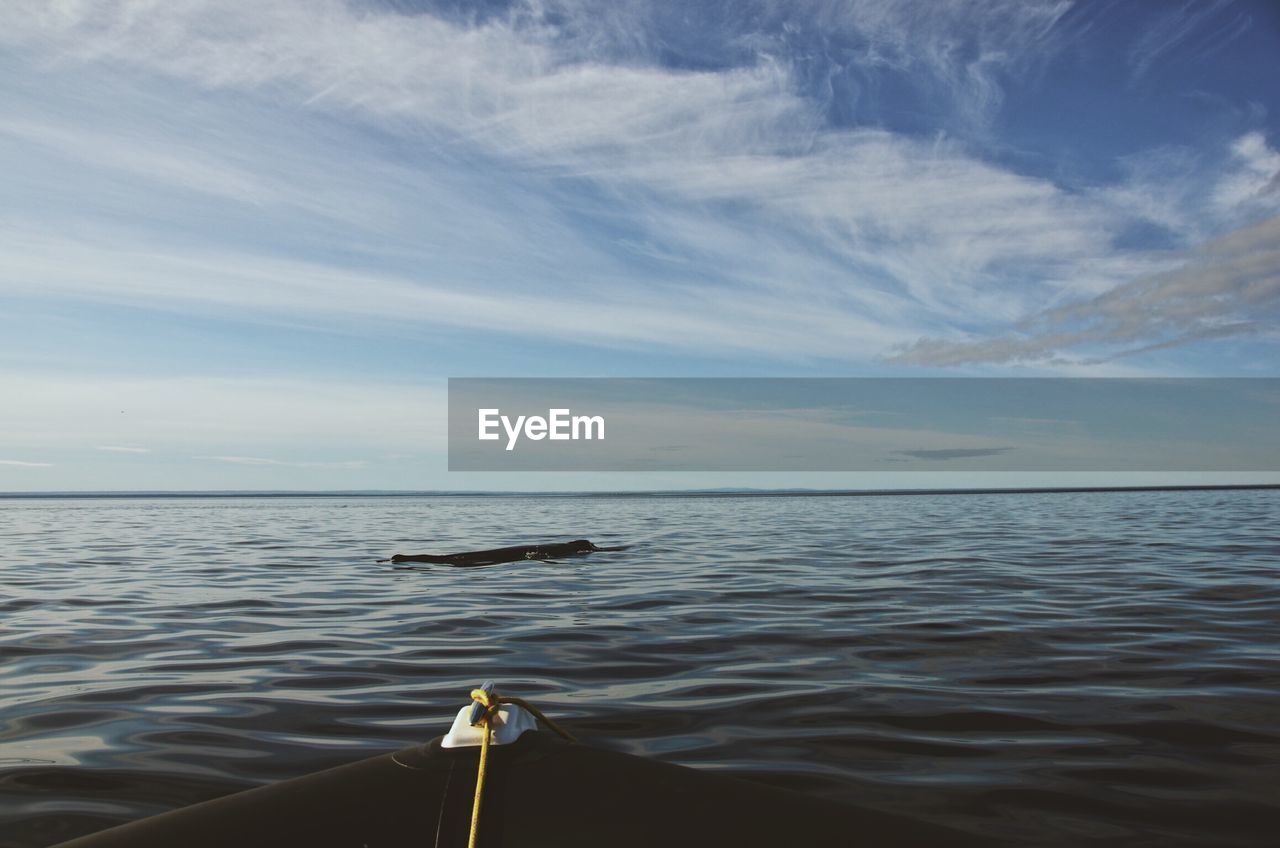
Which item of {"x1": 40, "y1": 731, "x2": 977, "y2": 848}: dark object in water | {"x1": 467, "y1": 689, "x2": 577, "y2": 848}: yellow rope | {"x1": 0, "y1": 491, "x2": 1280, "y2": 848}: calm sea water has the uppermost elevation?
{"x1": 467, "y1": 689, "x2": 577, "y2": 848}: yellow rope

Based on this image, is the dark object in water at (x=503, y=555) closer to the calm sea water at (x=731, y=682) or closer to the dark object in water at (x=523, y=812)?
the calm sea water at (x=731, y=682)

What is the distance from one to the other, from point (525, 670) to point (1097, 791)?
15.3ft

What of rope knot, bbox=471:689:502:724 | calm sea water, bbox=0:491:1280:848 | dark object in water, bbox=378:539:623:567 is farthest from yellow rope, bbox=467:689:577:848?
dark object in water, bbox=378:539:623:567

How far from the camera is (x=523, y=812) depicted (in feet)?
9.93

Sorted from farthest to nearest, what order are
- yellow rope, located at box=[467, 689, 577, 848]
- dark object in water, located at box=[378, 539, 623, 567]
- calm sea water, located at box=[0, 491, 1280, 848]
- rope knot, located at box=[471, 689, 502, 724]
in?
dark object in water, located at box=[378, 539, 623, 567]
calm sea water, located at box=[0, 491, 1280, 848]
rope knot, located at box=[471, 689, 502, 724]
yellow rope, located at box=[467, 689, 577, 848]

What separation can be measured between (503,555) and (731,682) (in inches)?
469

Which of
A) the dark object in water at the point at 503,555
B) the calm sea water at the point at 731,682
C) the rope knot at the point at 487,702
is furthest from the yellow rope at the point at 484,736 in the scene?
the dark object in water at the point at 503,555

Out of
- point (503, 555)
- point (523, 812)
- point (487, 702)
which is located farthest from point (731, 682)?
point (503, 555)

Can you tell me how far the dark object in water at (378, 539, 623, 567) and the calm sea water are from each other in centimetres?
203

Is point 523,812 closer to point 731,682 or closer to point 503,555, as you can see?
point 731,682

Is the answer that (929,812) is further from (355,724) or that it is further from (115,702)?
(115,702)

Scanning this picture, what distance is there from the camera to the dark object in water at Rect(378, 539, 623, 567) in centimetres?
1739

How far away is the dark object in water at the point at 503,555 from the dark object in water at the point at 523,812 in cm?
1426

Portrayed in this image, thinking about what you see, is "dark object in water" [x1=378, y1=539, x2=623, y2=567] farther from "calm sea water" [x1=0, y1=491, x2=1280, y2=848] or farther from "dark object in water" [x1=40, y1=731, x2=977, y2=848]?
"dark object in water" [x1=40, y1=731, x2=977, y2=848]
